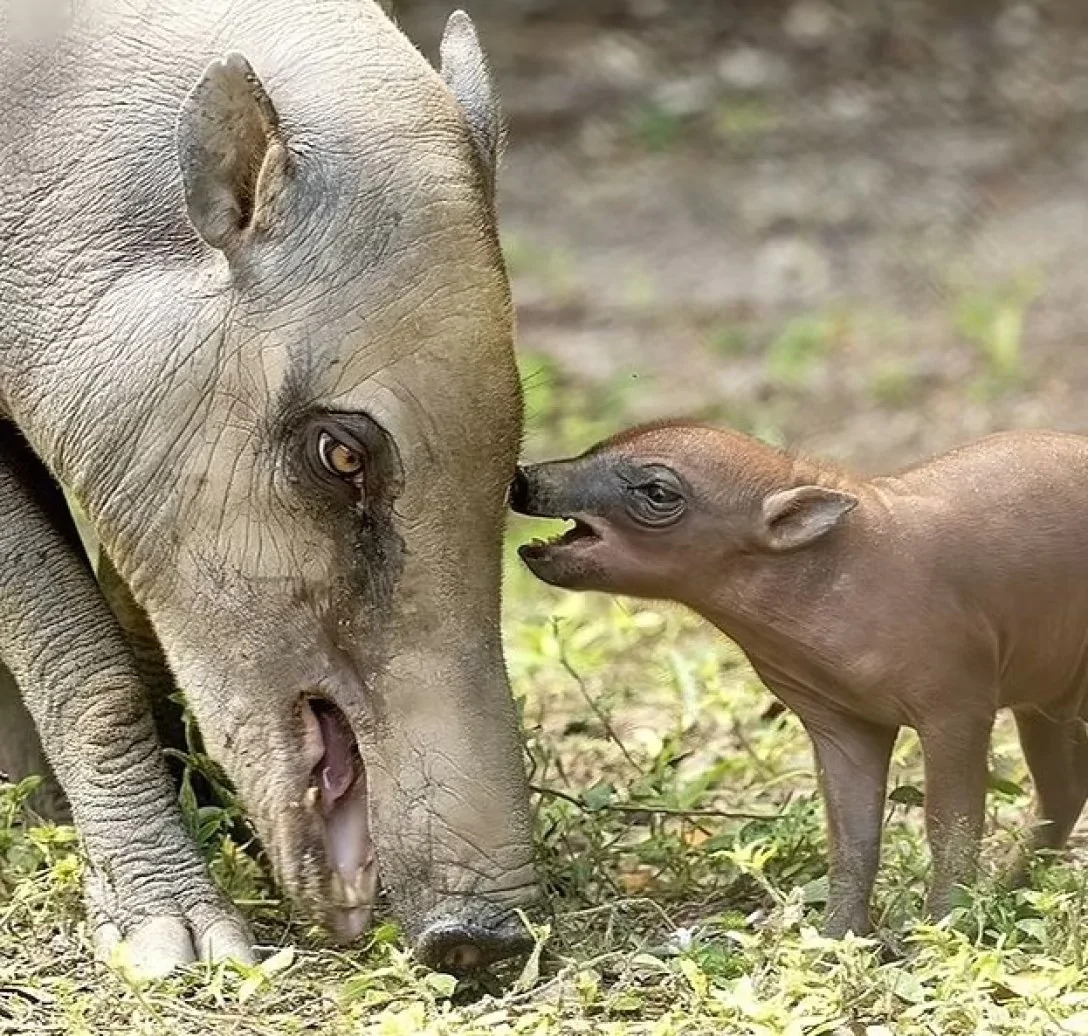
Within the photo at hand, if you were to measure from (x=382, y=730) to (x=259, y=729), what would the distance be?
25cm

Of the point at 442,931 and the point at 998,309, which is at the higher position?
the point at 998,309

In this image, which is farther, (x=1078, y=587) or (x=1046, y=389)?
(x=1046, y=389)

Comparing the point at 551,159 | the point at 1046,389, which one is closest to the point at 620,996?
the point at 1046,389

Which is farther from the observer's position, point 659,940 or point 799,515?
point 659,940

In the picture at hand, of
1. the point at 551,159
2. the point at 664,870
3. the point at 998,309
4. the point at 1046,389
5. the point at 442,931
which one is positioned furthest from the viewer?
the point at 551,159

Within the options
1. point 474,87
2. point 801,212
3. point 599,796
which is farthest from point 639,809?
point 801,212

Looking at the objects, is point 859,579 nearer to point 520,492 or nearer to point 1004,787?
point 520,492

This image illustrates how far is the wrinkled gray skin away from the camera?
448 centimetres

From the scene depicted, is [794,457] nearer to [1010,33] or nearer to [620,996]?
[620,996]

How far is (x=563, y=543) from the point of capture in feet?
15.8

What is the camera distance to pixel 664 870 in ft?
17.7

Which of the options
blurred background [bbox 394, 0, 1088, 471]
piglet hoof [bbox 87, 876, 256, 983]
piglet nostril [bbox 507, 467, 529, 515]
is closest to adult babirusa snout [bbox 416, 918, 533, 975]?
piglet hoof [bbox 87, 876, 256, 983]

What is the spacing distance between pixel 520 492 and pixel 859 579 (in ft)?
2.06

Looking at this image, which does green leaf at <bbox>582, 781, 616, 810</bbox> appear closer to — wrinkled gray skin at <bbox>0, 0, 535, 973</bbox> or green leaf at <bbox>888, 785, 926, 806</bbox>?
green leaf at <bbox>888, 785, 926, 806</bbox>
